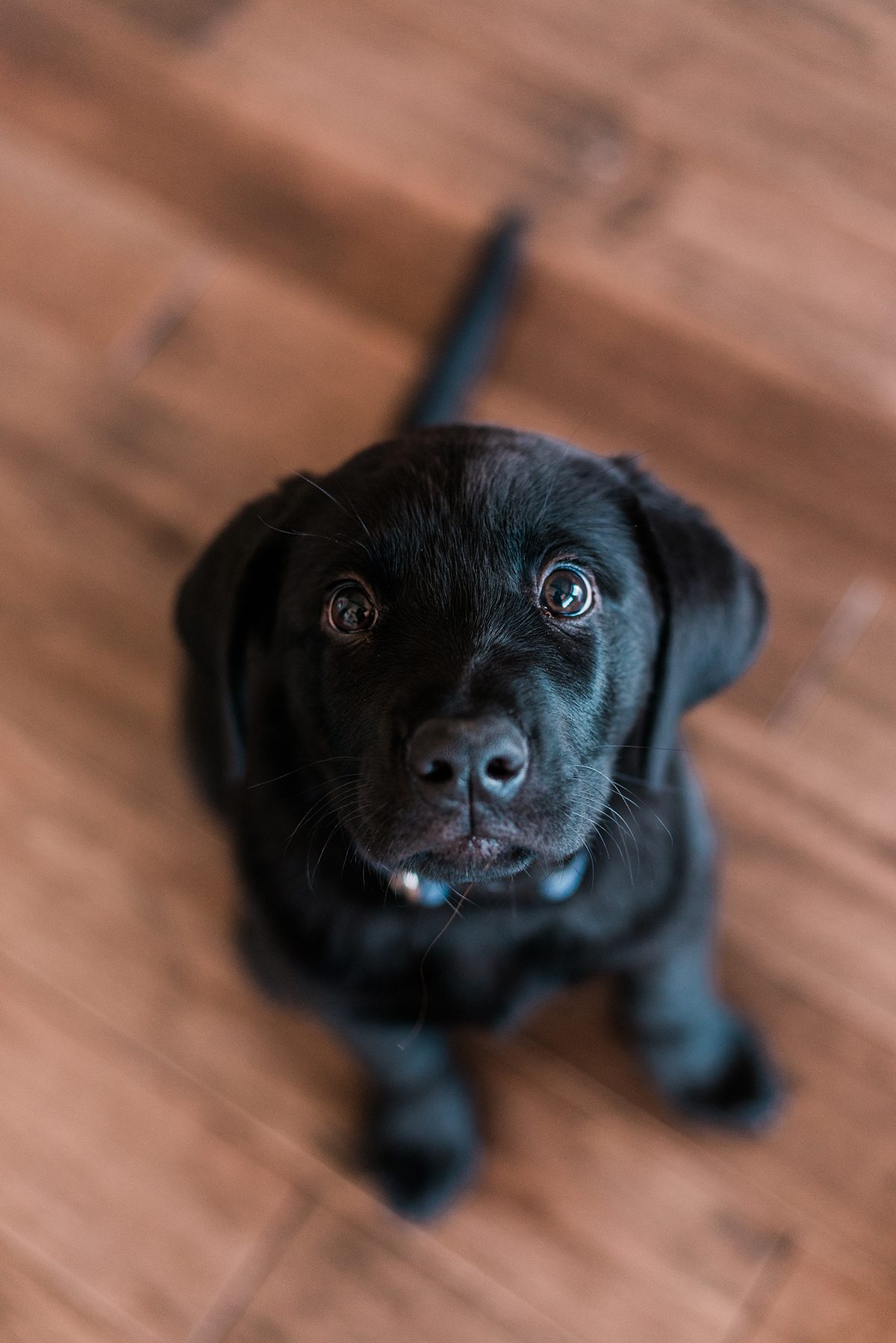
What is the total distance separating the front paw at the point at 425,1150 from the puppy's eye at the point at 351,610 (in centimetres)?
74

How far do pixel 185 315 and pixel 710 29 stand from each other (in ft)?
4.16

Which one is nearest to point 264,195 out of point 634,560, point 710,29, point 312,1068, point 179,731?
point 710,29

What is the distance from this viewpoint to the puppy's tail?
1909 mm

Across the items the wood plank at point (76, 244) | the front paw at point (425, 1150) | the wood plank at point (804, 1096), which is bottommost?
the front paw at point (425, 1150)

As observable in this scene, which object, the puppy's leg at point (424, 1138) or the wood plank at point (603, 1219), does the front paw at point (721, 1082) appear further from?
the puppy's leg at point (424, 1138)

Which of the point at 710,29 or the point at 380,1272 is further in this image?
the point at 710,29

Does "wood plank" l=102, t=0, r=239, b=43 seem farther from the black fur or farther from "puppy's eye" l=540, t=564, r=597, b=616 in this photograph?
"puppy's eye" l=540, t=564, r=597, b=616

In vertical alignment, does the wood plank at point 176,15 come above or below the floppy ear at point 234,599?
above

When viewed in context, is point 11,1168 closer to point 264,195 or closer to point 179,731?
point 179,731

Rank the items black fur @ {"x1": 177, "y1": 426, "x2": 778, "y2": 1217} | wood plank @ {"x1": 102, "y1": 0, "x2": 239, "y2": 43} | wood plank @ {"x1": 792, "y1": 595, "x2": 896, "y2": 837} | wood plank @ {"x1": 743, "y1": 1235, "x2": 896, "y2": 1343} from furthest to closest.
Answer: wood plank @ {"x1": 102, "y1": 0, "x2": 239, "y2": 43}, wood plank @ {"x1": 792, "y1": 595, "x2": 896, "y2": 837}, wood plank @ {"x1": 743, "y1": 1235, "x2": 896, "y2": 1343}, black fur @ {"x1": 177, "y1": 426, "x2": 778, "y2": 1217}

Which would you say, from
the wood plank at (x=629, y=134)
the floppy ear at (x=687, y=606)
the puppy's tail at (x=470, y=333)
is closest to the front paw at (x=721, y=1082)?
the floppy ear at (x=687, y=606)

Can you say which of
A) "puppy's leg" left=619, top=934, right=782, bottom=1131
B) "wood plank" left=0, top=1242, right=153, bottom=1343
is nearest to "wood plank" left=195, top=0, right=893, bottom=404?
"puppy's leg" left=619, top=934, right=782, bottom=1131

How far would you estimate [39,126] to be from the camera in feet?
7.97

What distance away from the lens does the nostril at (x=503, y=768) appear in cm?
→ 101
